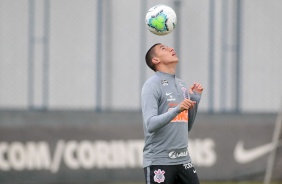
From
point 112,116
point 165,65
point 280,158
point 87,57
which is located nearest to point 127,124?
point 112,116

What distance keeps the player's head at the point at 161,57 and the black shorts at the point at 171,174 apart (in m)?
0.93

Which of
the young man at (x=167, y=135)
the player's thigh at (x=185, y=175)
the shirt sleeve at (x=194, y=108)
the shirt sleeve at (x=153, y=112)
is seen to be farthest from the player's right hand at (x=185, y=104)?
the player's thigh at (x=185, y=175)

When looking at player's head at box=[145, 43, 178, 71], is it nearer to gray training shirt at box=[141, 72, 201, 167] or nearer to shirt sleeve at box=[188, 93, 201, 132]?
gray training shirt at box=[141, 72, 201, 167]

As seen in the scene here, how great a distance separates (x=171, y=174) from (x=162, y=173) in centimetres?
9

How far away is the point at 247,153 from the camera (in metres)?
15.3

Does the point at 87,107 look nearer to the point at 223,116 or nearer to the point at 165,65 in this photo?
the point at 223,116

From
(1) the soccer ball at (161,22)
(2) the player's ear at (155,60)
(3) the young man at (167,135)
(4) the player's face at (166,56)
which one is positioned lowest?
(3) the young man at (167,135)

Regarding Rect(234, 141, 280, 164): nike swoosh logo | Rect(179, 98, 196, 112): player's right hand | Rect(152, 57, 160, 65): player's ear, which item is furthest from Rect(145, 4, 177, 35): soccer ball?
Rect(234, 141, 280, 164): nike swoosh logo

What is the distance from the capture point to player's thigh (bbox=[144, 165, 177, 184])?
818 cm

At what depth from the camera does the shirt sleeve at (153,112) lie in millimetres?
7845

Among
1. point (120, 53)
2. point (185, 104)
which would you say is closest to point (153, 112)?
point (185, 104)

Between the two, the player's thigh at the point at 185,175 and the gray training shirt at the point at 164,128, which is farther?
the player's thigh at the point at 185,175

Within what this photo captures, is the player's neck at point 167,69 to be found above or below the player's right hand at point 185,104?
above

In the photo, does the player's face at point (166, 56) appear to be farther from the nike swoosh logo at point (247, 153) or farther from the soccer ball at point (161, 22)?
the nike swoosh logo at point (247, 153)
